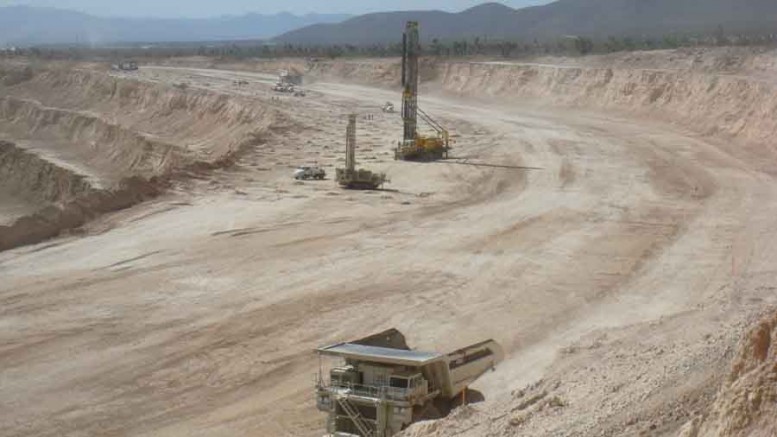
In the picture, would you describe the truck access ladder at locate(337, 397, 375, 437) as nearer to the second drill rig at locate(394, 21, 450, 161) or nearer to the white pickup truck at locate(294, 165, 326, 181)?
the white pickup truck at locate(294, 165, 326, 181)

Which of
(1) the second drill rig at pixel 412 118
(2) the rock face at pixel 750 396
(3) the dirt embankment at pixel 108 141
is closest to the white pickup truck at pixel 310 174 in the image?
(3) the dirt embankment at pixel 108 141

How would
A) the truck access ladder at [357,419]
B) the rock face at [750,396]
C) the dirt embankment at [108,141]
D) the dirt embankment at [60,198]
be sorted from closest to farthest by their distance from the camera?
the rock face at [750,396], the truck access ladder at [357,419], the dirt embankment at [60,198], the dirt embankment at [108,141]

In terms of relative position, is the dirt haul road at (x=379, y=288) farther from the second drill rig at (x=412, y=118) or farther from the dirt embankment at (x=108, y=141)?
the second drill rig at (x=412, y=118)

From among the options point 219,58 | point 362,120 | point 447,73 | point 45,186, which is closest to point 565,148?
point 362,120

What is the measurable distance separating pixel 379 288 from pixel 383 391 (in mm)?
8818

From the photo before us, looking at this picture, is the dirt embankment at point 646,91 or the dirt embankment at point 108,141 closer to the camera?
the dirt embankment at point 108,141

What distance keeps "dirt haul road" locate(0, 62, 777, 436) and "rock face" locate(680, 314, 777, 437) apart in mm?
1221

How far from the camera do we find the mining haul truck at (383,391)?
15.0 meters

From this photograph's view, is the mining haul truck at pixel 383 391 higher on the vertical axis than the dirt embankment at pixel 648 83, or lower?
lower

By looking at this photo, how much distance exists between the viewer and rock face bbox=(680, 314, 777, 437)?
8.50m

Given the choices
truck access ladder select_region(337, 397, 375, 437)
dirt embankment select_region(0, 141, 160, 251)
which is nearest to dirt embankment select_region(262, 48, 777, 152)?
dirt embankment select_region(0, 141, 160, 251)

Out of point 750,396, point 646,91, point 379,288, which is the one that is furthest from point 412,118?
point 750,396

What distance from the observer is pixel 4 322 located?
22406 mm

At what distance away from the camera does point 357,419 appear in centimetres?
1513
